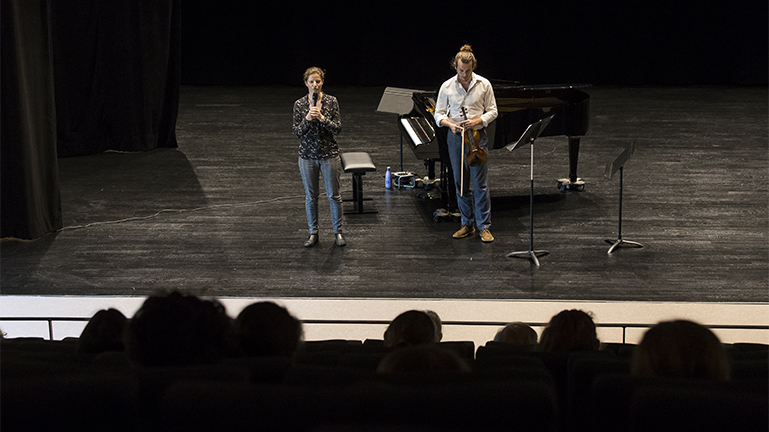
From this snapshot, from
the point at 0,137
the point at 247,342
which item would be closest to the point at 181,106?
the point at 0,137

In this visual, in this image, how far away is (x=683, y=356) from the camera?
1898mm

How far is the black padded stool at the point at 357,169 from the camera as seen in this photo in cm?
668

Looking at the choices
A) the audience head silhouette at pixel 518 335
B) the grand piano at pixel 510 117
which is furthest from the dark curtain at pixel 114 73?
the audience head silhouette at pixel 518 335

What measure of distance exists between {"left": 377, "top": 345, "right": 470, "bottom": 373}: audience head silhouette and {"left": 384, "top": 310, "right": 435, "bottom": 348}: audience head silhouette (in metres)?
0.75

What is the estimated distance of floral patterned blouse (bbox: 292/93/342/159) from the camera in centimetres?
561

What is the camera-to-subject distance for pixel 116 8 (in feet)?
31.4

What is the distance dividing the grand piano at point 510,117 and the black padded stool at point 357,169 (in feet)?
1.64

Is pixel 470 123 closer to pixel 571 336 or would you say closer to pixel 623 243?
pixel 623 243

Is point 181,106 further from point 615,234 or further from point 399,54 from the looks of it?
point 615,234

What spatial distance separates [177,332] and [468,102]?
4.16 meters

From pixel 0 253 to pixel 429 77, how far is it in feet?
36.5

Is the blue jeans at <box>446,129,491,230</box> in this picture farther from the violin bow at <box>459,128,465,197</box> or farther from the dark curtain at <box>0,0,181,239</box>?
the dark curtain at <box>0,0,181,239</box>

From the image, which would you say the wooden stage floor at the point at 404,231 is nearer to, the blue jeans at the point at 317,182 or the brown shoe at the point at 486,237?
the brown shoe at the point at 486,237

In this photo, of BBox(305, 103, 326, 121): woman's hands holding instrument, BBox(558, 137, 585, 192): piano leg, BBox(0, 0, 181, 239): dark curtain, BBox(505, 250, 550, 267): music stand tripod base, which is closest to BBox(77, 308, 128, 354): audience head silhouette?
BBox(305, 103, 326, 121): woman's hands holding instrument
